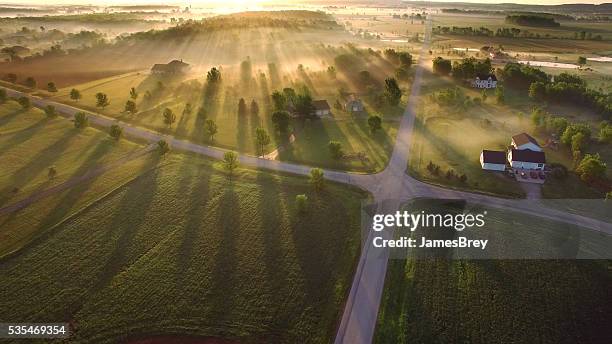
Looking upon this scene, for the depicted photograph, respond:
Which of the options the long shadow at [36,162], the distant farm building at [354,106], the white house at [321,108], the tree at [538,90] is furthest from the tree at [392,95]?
the long shadow at [36,162]

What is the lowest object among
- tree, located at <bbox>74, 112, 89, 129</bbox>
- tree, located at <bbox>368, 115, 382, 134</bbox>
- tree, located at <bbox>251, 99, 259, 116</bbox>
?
tree, located at <bbox>74, 112, 89, 129</bbox>

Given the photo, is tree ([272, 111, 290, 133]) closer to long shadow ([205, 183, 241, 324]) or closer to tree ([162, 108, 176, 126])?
tree ([162, 108, 176, 126])

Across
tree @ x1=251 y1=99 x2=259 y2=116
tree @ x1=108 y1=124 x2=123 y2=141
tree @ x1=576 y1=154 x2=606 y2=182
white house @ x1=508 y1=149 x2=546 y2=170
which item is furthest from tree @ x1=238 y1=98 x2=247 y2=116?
tree @ x1=576 y1=154 x2=606 y2=182

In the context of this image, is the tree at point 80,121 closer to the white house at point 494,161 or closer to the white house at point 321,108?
the white house at point 321,108

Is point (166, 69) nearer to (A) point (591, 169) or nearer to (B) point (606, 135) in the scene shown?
(A) point (591, 169)

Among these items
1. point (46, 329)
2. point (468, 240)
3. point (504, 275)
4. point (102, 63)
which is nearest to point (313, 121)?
point (468, 240)

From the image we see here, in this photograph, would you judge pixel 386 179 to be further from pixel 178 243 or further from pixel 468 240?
pixel 178 243
